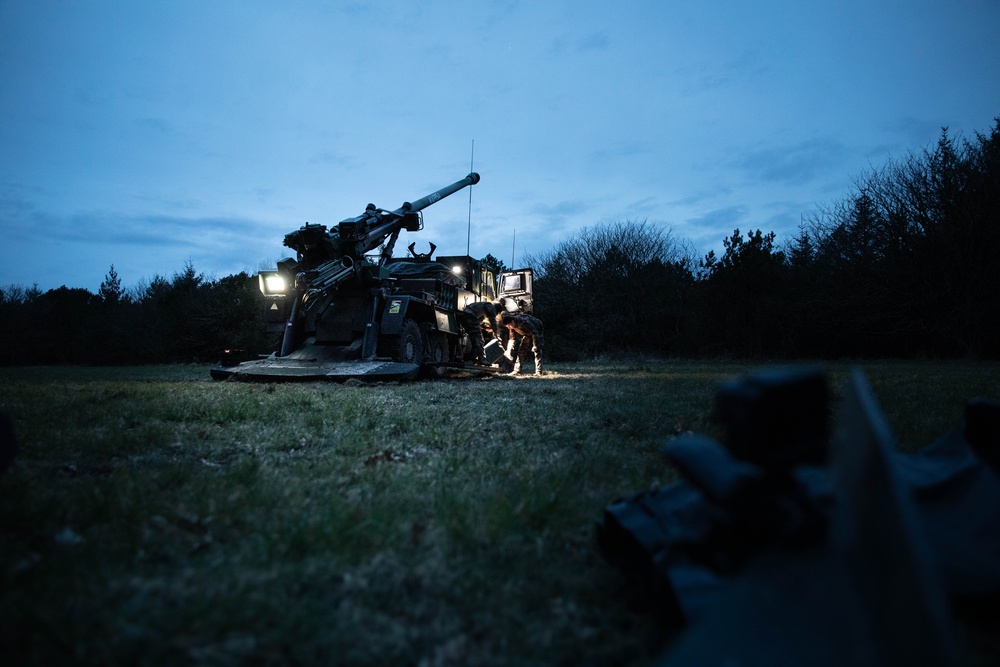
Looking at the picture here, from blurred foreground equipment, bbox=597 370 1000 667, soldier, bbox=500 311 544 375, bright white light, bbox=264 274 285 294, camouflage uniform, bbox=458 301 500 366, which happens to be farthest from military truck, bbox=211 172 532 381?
blurred foreground equipment, bbox=597 370 1000 667

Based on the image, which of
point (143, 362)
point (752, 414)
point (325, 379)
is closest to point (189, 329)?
point (143, 362)

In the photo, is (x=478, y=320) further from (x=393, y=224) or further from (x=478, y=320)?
(x=393, y=224)

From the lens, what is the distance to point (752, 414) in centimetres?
108

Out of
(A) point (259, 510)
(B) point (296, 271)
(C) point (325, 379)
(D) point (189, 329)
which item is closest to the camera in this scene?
(A) point (259, 510)

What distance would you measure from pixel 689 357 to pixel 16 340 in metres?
39.5

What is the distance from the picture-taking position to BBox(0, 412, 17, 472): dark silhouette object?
1.95 meters

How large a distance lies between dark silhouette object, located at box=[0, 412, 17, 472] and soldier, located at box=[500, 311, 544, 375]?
13792 millimetres

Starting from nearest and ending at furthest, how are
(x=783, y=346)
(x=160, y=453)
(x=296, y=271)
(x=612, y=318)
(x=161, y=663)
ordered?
(x=161, y=663) < (x=160, y=453) < (x=296, y=271) < (x=783, y=346) < (x=612, y=318)

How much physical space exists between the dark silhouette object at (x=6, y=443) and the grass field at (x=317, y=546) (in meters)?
0.34

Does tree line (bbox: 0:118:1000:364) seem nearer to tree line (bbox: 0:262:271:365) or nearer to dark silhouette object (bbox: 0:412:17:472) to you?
tree line (bbox: 0:262:271:365)

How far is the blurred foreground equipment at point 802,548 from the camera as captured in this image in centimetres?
92

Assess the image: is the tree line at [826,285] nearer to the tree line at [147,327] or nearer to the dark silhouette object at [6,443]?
the tree line at [147,327]

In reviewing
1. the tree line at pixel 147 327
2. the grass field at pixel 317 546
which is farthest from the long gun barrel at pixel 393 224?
the tree line at pixel 147 327

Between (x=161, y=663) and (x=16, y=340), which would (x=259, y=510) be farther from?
(x=16, y=340)
